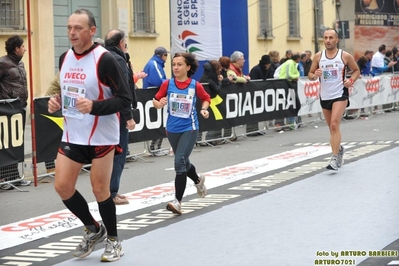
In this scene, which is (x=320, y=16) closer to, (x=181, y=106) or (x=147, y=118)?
(x=147, y=118)

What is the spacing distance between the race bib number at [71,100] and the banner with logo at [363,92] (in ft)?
46.0

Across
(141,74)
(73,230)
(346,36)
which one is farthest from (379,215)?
(346,36)

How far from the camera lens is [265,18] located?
3325 cm

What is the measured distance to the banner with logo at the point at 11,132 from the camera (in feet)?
39.4

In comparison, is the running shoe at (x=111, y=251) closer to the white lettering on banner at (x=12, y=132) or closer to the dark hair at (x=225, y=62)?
the white lettering on banner at (x=12, y=132)

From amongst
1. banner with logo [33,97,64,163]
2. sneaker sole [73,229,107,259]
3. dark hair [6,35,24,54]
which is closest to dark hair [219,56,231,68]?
banner with logo [33,97,64,163]

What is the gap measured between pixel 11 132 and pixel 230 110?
6725 millimetres

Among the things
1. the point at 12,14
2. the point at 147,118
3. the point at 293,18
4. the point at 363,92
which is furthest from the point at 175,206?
the point at 293,18

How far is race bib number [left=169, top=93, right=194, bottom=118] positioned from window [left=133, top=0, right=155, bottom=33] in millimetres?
16804

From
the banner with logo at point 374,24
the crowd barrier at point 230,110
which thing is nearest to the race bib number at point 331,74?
the crowd barrier at point 230,110

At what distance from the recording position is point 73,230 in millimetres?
9156

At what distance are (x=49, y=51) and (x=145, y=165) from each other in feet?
30.6

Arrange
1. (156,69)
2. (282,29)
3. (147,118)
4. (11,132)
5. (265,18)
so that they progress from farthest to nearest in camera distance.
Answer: (282,29)
(265,18)
(156,69)
(147,118)
(11,132)

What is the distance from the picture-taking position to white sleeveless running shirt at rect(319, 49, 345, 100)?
12.9 metres
